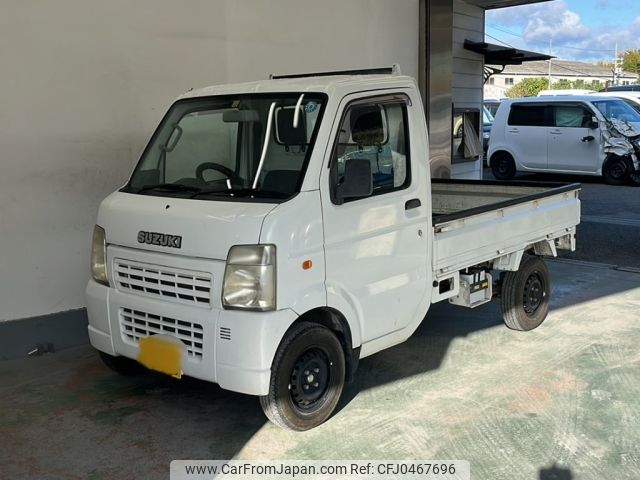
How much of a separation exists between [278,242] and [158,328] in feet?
3.11

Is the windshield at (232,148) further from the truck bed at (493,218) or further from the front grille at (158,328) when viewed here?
the truck bed at (493,218)

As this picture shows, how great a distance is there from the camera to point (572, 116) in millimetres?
15188

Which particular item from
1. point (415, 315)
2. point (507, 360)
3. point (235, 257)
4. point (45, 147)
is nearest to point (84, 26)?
point (45, 147)

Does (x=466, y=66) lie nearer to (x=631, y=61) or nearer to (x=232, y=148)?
(x=232, y=148)

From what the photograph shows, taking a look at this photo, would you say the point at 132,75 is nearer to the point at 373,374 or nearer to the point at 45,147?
the point at 45,147

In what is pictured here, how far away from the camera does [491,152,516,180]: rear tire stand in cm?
1656

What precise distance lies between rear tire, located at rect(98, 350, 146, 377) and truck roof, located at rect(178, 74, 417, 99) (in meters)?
1.86

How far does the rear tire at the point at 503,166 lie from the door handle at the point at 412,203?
41.7 feet

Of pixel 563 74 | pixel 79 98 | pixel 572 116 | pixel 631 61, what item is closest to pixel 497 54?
pixel 572 116

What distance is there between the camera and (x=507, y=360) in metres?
5.15

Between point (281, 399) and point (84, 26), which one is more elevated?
point (84, 26)

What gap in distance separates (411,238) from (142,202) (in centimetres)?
168

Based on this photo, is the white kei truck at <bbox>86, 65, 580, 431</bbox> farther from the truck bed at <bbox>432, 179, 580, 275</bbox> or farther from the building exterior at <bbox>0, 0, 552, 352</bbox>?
the building exterior at <bbox>0, 0, 552, 352</bbox>

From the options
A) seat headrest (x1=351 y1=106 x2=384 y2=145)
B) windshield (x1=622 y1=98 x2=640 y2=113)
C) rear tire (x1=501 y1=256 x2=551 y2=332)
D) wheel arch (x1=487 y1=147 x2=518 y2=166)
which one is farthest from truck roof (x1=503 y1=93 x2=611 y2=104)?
seat headrest (x1=351 y1=106 x2=384 y2=145)
